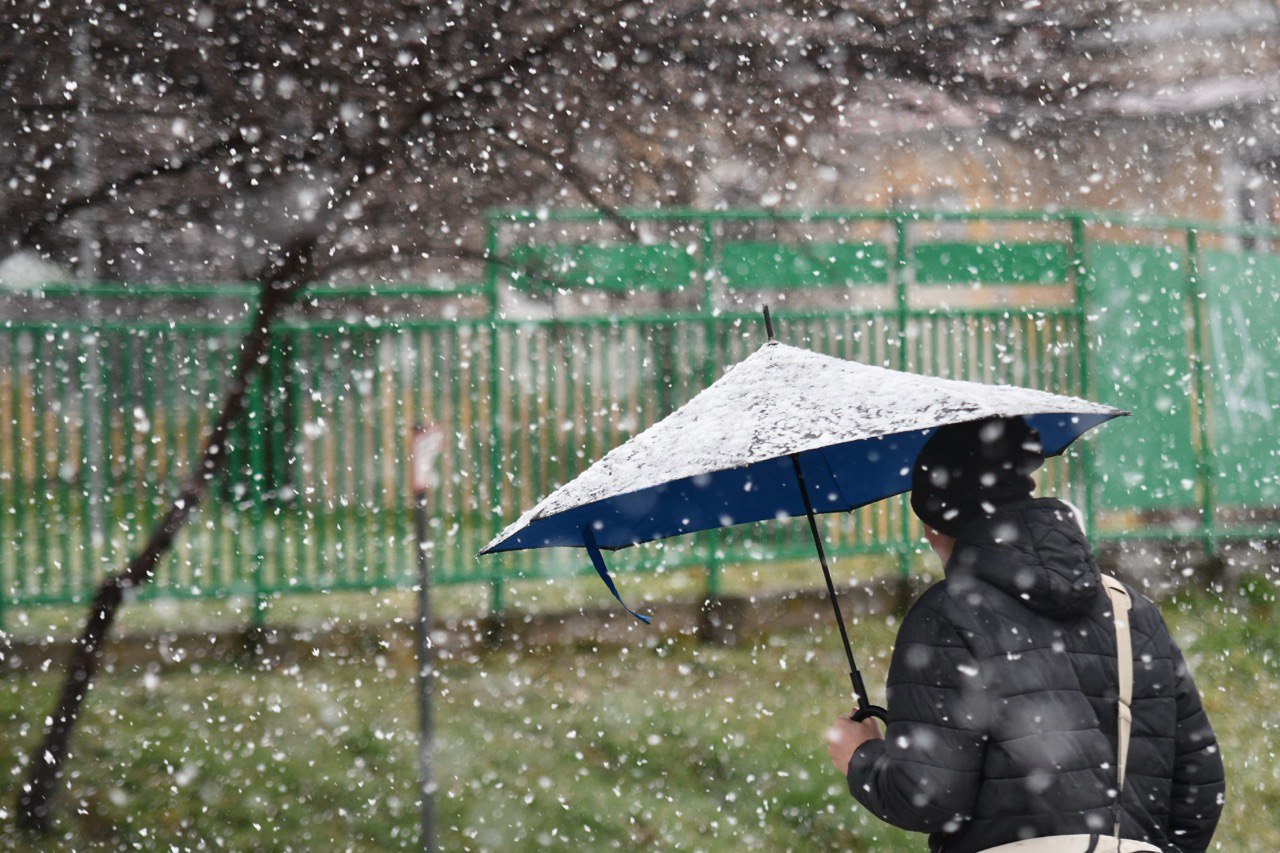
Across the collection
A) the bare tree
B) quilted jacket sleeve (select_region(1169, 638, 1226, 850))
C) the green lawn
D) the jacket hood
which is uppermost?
the bare tree

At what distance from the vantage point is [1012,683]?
195cm

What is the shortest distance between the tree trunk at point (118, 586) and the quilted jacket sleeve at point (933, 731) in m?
3.37

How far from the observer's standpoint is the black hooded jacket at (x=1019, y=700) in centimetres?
194

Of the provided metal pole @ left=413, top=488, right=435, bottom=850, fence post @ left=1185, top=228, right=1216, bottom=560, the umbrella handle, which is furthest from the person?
fence post @ left=1185, top=228, right=1216, bottom=560

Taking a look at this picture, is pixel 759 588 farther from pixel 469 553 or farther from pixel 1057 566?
pixel 1057 566

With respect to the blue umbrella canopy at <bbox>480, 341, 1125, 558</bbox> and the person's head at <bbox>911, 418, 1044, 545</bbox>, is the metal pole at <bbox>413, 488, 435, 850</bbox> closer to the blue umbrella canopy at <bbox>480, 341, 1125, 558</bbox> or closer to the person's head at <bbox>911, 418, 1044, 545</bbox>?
the blue umbrella canopy at <bbox>480, 341, 1125, 558</bbox>

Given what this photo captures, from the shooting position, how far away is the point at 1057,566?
1.97m

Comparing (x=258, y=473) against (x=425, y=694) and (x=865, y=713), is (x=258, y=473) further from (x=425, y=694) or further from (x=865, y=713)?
(x=865, y=713)

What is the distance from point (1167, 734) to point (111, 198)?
4.47 m

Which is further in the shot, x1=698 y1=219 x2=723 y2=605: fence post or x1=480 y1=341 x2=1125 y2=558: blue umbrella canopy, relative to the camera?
x1=698 y1=219 x2=723 y2=605: fence post

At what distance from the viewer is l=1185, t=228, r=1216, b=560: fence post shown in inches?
289

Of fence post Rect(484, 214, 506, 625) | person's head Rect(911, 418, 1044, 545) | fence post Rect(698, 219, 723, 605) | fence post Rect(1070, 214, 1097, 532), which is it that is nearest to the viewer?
person's head Rect(911, 418, 1044, 545)

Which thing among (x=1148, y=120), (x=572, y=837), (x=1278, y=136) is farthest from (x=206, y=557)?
(x=1278, y=136)

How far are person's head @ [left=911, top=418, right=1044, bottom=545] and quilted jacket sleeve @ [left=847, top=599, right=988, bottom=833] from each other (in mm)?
208
